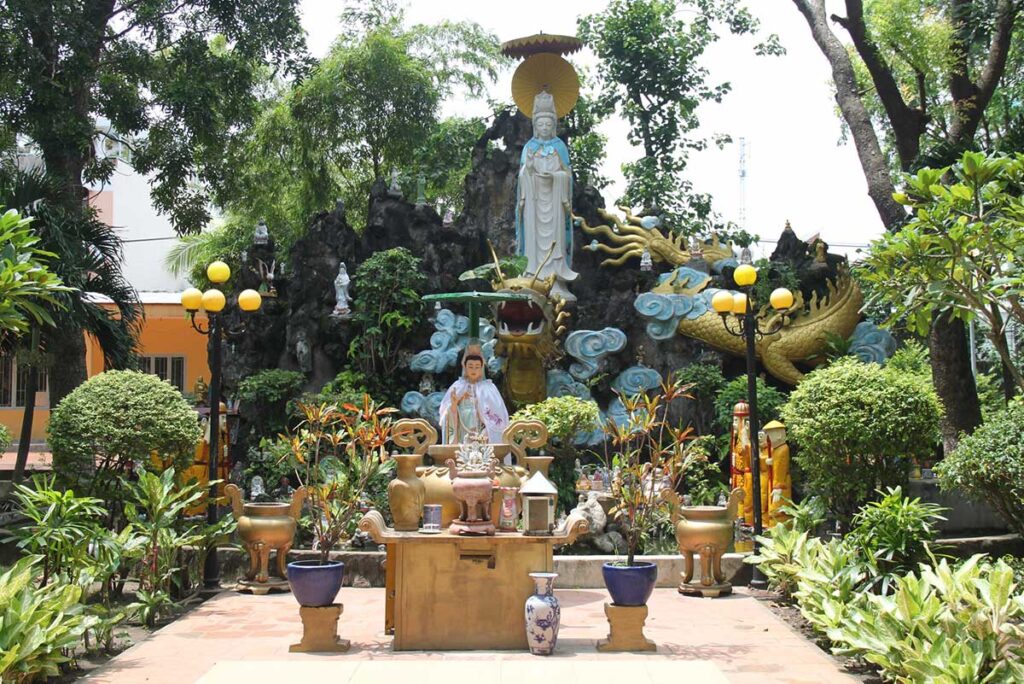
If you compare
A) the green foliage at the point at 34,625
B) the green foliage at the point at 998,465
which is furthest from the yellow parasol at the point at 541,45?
the green foliage at the point at 34,625

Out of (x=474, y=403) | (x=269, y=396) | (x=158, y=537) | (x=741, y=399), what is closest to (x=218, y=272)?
(x=158, y=537)

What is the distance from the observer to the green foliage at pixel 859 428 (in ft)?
32.0

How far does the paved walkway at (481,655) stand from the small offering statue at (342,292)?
8.75 metres

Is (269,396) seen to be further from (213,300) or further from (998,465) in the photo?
(998,465)

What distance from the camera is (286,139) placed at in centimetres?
2491

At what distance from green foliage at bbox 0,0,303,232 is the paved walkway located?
927cm

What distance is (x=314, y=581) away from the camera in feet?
24.3

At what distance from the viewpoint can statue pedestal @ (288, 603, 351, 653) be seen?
7.50 m

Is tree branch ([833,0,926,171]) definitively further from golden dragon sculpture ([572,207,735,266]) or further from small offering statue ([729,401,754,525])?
golden dragon sculpture ([572,207,735,266])

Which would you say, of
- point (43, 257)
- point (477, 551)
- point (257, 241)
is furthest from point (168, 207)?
point (477, 551)

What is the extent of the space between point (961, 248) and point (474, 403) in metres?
4.42

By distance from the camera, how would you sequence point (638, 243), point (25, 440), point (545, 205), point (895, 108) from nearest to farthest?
point (895, 108), point (25, 440), point (545, 205), point (638, 243)

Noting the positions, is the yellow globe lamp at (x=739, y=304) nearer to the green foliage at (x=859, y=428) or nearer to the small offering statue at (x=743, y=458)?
the green foliage at (x=859, y=428)

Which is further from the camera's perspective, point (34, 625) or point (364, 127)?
point (364, 127)
